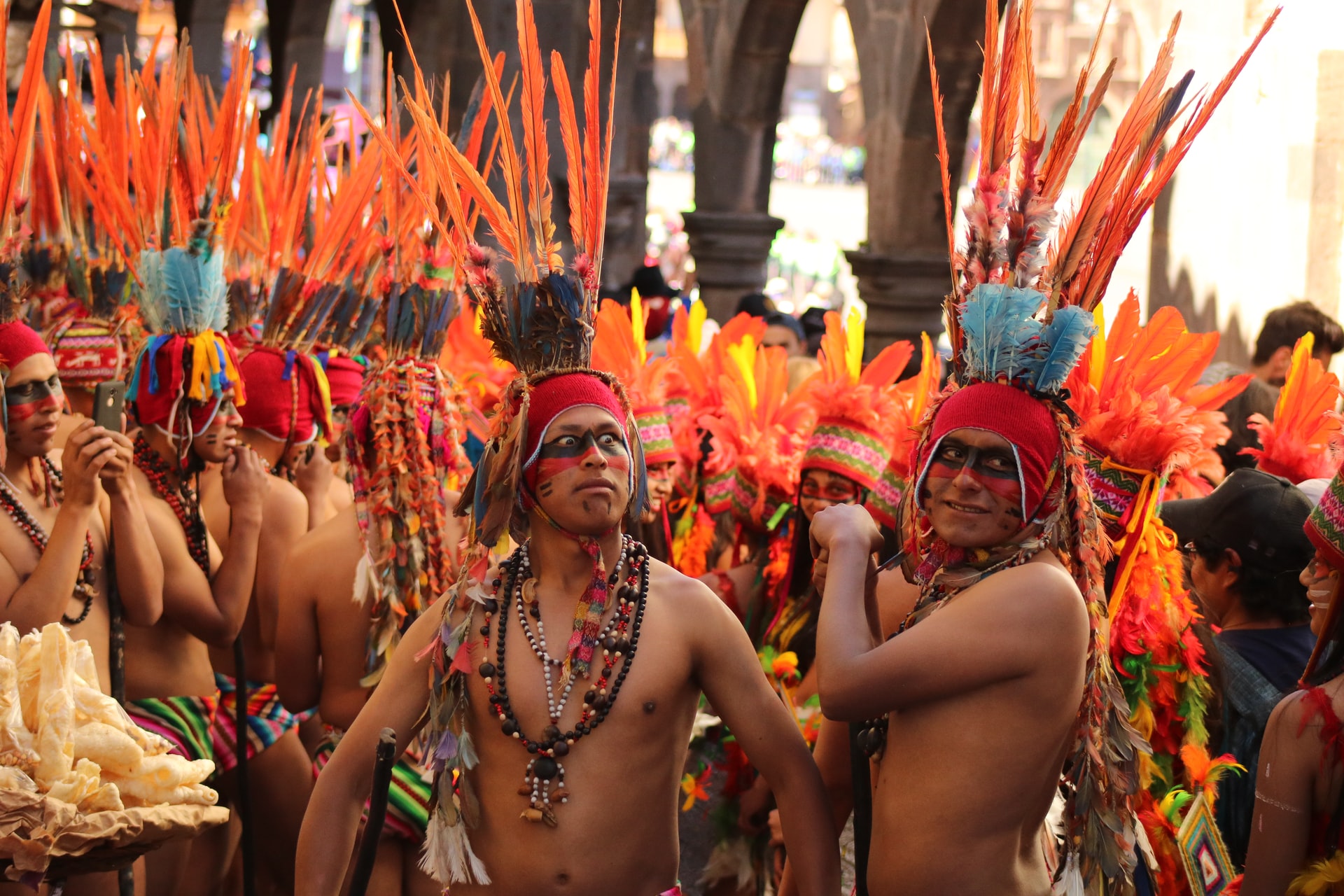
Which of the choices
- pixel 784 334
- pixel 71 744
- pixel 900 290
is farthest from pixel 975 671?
pixel 900 290

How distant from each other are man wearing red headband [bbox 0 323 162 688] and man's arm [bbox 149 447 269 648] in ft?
0.65

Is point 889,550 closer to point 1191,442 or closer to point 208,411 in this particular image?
point 1191,442

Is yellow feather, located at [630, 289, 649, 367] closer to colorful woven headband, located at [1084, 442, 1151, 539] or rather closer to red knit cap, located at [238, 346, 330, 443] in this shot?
red knit cap, located at [238, 346, 330, 443]

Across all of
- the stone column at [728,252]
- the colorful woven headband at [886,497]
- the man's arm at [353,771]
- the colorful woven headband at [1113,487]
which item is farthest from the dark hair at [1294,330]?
the stone column at [728,252]

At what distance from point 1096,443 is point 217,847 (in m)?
3.05

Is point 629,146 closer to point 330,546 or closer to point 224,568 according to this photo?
point 224,568

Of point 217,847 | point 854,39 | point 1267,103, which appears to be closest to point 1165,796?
point 217,847

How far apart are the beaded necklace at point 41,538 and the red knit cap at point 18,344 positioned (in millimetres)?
332

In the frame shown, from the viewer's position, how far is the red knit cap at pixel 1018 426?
280cm

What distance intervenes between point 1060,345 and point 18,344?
2.90m

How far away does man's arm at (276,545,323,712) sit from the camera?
4.12 m

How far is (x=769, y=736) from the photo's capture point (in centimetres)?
294

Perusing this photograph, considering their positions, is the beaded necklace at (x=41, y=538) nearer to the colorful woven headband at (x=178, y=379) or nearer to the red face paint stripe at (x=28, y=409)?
the red face paint stripe at (x=28, y=409)

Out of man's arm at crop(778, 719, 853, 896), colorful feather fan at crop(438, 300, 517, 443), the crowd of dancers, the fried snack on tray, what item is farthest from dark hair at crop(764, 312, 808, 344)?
the fried snack on tray
